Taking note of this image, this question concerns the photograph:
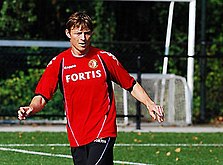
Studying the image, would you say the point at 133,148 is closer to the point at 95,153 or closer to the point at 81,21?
the point at 95,153

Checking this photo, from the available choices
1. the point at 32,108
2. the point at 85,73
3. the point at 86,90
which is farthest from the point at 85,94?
the point at 32,108

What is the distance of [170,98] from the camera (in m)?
16.1

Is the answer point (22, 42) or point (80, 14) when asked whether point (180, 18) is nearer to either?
point (22, 42)

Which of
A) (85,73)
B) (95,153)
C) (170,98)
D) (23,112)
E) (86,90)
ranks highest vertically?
(85,73)

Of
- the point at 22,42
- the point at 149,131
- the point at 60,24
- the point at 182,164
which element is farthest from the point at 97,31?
the point at 182,164

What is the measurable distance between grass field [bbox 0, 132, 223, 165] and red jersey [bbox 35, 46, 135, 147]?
3.78 m

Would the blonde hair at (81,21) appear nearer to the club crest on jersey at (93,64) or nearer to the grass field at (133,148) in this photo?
the club crest on jersey at (93,64)

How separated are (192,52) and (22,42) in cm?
332

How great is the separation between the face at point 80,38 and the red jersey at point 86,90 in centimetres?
10

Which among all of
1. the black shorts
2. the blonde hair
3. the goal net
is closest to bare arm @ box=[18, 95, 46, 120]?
the black shorts

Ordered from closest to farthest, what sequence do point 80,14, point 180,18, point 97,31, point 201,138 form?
1. point 80,14
2. point 201,138
3. point 97,31
4. point 180,18

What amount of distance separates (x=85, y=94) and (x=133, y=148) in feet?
17.9

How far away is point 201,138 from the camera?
46.1ft

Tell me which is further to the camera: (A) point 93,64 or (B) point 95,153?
(A) point 93,64
